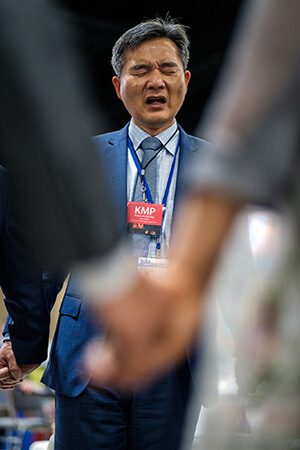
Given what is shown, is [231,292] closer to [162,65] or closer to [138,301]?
[138,301]

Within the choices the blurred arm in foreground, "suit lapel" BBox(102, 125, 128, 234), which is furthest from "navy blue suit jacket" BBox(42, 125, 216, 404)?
the blurred arm in foreground

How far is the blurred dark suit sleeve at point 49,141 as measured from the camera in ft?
1.14

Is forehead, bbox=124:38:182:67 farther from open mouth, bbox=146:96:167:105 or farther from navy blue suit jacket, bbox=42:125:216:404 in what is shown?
navy blue suit jacket, bbox=42:125:216:404

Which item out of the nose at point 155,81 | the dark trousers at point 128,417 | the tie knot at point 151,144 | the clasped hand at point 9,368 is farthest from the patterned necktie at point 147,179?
the clasped hand at point 9,368

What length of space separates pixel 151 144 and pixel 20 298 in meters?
0.47

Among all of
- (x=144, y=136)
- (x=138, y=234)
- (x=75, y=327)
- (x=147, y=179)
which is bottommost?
(x=75, y=327)

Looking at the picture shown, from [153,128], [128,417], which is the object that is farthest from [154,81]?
[128,417]

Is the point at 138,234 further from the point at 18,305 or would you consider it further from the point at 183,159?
the point at 18,305

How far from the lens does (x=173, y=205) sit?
1093 mm

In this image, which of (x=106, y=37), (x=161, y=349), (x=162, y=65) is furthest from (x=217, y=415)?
(x=106, y=37)

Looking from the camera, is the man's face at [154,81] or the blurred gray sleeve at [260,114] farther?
the man's face at [154,81]

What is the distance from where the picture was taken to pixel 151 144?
1146 mm

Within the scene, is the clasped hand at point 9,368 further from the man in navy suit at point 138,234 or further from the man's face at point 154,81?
the man's face at point 154,81

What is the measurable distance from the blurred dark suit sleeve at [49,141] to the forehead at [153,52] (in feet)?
2.55
